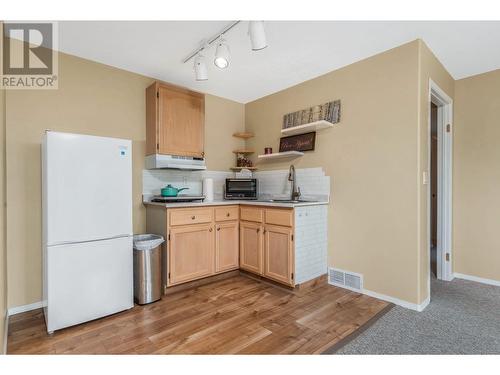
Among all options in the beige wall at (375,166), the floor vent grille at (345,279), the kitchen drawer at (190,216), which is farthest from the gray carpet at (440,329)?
the kitchen drawer at (190,216)

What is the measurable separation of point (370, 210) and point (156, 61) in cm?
270

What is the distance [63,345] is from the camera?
1.84 metres

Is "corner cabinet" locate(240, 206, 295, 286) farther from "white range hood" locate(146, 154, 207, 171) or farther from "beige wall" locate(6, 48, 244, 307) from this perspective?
"beige wall" locate(6, 48, 244, 307)

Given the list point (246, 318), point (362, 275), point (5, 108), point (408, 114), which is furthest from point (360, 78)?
point (5, 108)

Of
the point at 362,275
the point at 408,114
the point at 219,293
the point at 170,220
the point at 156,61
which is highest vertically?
the point at 156,61

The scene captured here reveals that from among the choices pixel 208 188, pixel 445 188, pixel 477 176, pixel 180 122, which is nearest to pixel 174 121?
pixel 180 122

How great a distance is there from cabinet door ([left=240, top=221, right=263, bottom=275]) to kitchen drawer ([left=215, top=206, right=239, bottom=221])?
14 centimetres

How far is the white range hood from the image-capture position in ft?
9.71

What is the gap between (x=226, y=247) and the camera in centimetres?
319

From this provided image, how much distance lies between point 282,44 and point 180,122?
4.70ft

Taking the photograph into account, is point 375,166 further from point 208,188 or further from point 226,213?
point 208,188

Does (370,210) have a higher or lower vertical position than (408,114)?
lower
